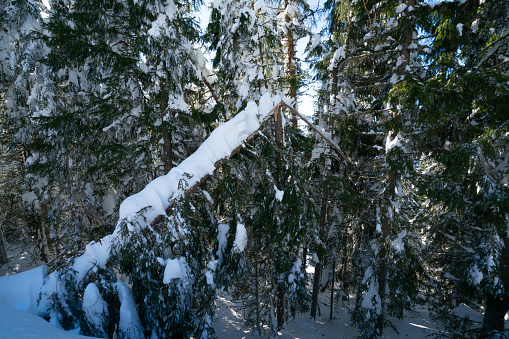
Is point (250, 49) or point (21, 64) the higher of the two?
point (250, 49)

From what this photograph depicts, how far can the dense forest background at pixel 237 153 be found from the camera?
3584 millimetres

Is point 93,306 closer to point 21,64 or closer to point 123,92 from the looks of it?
point 123,92

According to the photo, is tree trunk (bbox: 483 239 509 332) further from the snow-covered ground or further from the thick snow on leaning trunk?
the thick snow on leaning trunk

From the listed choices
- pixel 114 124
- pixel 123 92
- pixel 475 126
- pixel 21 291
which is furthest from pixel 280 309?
pixel 475 126

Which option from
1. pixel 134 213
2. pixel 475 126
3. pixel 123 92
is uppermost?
pixel 123 92

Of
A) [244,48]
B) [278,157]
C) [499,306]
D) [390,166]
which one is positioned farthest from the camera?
[244,48]

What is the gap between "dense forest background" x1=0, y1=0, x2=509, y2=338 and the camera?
11.8ft

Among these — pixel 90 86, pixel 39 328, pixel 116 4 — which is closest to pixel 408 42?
pixel 116 4

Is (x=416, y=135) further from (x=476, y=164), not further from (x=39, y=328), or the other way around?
(x=39, y=328)

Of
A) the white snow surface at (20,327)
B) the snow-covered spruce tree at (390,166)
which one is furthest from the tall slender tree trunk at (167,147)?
the snow-covered spruce tree at (390,166)

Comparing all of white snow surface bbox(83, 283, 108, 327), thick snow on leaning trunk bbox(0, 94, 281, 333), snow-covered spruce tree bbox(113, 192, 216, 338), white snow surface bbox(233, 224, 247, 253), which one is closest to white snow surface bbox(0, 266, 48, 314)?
thick snow on leaning trunk bbox(0, 94, 281, 333)

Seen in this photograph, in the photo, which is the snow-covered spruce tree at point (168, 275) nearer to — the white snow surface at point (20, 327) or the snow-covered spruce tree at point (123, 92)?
the white snow surface at point (20, 327)

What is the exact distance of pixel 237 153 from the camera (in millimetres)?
5180

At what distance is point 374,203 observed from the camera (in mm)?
7895
